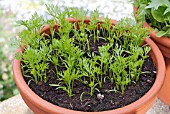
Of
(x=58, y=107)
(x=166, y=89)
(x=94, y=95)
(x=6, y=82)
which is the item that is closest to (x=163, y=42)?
(x=166, y=89)

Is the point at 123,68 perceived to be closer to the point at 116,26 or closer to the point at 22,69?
the point at 116,26

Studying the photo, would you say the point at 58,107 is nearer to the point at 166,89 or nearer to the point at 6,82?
the point at 166,89

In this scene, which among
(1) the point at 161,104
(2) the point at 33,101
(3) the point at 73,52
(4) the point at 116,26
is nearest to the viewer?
(2) the point at 33,101

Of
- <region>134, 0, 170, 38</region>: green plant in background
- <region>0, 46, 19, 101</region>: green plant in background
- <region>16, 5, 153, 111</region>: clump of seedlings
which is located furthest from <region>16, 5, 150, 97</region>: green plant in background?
<region>0, 46, 19, 101</region>: green plant in background

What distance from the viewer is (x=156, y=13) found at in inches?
66.8

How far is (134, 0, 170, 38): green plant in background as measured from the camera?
5.38 ft

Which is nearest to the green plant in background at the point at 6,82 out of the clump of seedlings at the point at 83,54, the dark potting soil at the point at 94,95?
the clump of seedlings at the point at 83,54

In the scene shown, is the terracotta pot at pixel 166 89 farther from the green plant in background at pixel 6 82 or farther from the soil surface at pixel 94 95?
the green plant in background at pixel 6 82

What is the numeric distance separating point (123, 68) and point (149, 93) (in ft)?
0.47

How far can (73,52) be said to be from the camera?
58.6 inches

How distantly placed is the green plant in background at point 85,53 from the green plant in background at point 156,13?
13 cm

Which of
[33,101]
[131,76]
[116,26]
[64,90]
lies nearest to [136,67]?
[131,76]

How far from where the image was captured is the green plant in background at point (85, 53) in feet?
4.78

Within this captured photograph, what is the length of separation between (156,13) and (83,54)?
0.39 m
